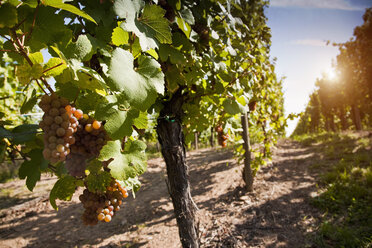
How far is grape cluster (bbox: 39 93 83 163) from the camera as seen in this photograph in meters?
0.73

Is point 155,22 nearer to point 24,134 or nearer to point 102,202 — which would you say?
point 24,134

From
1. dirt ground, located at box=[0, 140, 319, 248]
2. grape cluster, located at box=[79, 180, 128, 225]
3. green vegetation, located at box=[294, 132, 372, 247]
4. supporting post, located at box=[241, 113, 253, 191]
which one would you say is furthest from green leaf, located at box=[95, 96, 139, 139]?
supporting post, located at box=[241, 113, 253, 191]

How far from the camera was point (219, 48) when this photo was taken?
6.89 feet

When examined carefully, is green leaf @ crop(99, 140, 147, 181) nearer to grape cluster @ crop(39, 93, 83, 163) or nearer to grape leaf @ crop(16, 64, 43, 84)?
grape cluster @ crop(39, 93, 83, 163)

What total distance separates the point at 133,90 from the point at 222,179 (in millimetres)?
6117

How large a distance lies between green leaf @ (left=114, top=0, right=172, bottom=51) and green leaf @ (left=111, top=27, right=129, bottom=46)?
1.8 inches

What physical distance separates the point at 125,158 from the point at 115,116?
0.67ft

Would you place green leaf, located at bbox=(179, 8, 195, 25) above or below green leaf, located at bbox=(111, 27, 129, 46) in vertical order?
above

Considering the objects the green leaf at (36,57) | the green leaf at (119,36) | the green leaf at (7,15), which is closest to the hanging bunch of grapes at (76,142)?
the green leaf at (36,57)

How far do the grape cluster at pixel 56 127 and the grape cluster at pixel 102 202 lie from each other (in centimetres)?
56

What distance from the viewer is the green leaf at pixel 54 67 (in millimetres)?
762

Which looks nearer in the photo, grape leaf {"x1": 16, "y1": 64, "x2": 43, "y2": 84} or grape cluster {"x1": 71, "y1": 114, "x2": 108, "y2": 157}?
grape leaf {"x1": 16, "y1": 64, "x2": 43, "y2": 84}

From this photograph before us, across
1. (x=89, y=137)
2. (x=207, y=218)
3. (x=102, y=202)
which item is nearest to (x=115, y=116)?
(x=89, y=137)

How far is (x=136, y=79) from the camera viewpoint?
84 centimetres
